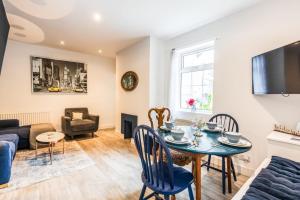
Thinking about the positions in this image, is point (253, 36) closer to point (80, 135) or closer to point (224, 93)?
point (224, 93)

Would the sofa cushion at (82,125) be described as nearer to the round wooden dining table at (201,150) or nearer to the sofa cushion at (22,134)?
the sofa cushion at (22,134)

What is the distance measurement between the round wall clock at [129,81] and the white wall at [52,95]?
4.64 ft

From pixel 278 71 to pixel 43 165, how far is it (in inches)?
148

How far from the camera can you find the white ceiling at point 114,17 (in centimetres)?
230

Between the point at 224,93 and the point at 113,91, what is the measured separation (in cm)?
406

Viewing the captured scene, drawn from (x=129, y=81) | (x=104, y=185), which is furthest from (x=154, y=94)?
(x=104, y=185)

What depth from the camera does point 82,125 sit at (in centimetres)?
416

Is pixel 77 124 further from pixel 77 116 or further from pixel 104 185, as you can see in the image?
pixel 104 185

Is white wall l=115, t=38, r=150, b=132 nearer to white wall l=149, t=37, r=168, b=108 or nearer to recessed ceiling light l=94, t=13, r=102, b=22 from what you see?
white wall l=149, t=37, r=168, b=108

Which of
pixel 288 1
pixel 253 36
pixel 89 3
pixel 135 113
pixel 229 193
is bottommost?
pixel 229 193

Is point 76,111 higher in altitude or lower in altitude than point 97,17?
lower

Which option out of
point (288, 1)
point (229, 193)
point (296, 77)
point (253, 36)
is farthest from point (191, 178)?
point (288, 1)

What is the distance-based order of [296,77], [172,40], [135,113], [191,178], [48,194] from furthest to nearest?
[135,113], [172,40], [48,194], [296,77], [191,178]

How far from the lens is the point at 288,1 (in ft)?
6.54
